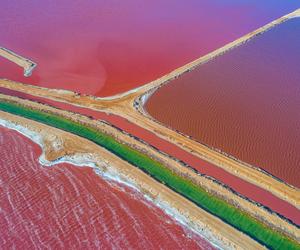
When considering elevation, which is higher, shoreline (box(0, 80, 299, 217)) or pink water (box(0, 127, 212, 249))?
shoreline (box(0, 80, 299, 217))

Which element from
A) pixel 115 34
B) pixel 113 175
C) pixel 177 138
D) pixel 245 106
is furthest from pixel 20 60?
pixel 245 106

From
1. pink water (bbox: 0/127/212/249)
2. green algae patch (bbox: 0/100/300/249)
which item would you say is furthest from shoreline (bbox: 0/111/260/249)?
green algae patch (bbox: 0/100/300/249)

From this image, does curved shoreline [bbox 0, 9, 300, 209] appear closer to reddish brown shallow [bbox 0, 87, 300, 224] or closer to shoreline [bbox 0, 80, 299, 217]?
shoreline [bbox 0, 80, 299, 217]

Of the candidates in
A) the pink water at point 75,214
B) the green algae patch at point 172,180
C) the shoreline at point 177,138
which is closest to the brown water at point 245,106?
the shoreline at point 177,138

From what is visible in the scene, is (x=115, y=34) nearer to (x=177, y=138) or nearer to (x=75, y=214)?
(x=177, y=138)

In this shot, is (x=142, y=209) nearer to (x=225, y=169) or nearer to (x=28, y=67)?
(x=225, y=169)

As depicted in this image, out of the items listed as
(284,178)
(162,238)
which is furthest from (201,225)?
(284,178)

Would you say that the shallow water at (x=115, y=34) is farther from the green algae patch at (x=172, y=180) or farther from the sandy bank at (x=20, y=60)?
the green algae patch at (x=172, y=180)
